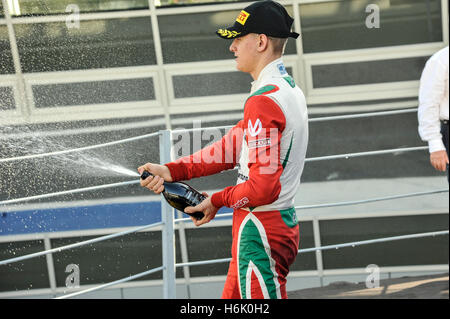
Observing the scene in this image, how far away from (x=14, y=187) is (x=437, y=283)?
331 cm

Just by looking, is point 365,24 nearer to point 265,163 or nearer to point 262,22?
point 262,22

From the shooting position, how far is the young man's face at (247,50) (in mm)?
1862

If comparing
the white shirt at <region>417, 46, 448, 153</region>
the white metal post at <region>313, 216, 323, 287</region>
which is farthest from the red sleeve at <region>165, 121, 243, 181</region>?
the white metal post at <region>313, 216, 323, 287</region>

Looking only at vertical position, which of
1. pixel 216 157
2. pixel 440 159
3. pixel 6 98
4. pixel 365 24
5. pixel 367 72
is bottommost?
pixel 440 159

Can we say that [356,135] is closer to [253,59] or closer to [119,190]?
[119,190]

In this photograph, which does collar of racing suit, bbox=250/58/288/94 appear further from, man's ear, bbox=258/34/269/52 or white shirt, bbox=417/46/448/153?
white shirt, bbox=417/46/448/153

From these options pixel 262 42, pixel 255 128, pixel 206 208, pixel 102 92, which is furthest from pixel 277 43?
pixel 102 92

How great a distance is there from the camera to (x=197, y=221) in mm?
1977

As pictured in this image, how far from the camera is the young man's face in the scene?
1.86 m

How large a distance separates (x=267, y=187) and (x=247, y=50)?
0.45 meters

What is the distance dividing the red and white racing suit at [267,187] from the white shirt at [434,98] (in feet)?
4.45

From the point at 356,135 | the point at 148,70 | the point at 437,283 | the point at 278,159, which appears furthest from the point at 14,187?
the point at 278,159

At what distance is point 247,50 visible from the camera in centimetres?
188

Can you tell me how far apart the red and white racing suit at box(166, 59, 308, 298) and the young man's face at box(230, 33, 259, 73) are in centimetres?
6
